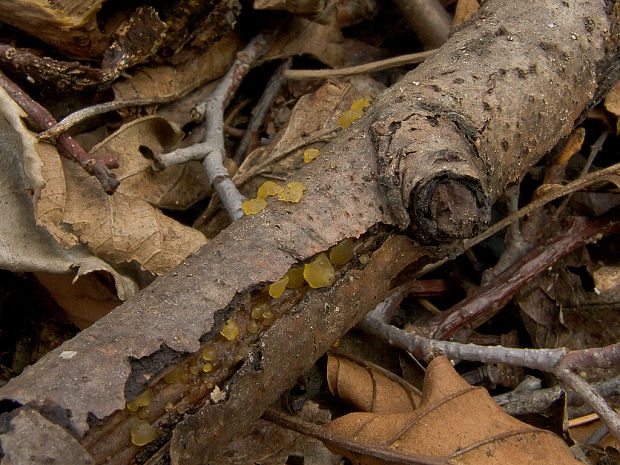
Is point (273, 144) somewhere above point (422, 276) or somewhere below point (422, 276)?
above

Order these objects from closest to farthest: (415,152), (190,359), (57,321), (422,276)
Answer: (190,359)
(415,152)
(57,321)
(422,276)

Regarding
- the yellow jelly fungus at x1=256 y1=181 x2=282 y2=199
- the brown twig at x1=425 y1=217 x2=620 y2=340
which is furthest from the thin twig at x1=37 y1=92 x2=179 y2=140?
the brown twig at x1=425 y1=217 x2=620 y2=340

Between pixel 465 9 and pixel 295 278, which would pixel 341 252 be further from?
pixel 465 9

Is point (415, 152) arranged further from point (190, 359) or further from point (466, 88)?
point (190, 359)

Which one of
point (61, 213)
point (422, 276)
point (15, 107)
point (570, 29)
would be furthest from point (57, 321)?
point (570, 29)

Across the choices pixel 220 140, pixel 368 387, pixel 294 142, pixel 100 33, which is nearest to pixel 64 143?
pixel 100 33

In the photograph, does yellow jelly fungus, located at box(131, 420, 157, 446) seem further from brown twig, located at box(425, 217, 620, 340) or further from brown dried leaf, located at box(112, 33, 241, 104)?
brown dried leaf, located at box(112, 33, 241, 104)

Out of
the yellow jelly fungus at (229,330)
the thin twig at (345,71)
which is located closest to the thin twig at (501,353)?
the yellow jelly fungus at (229,330)
